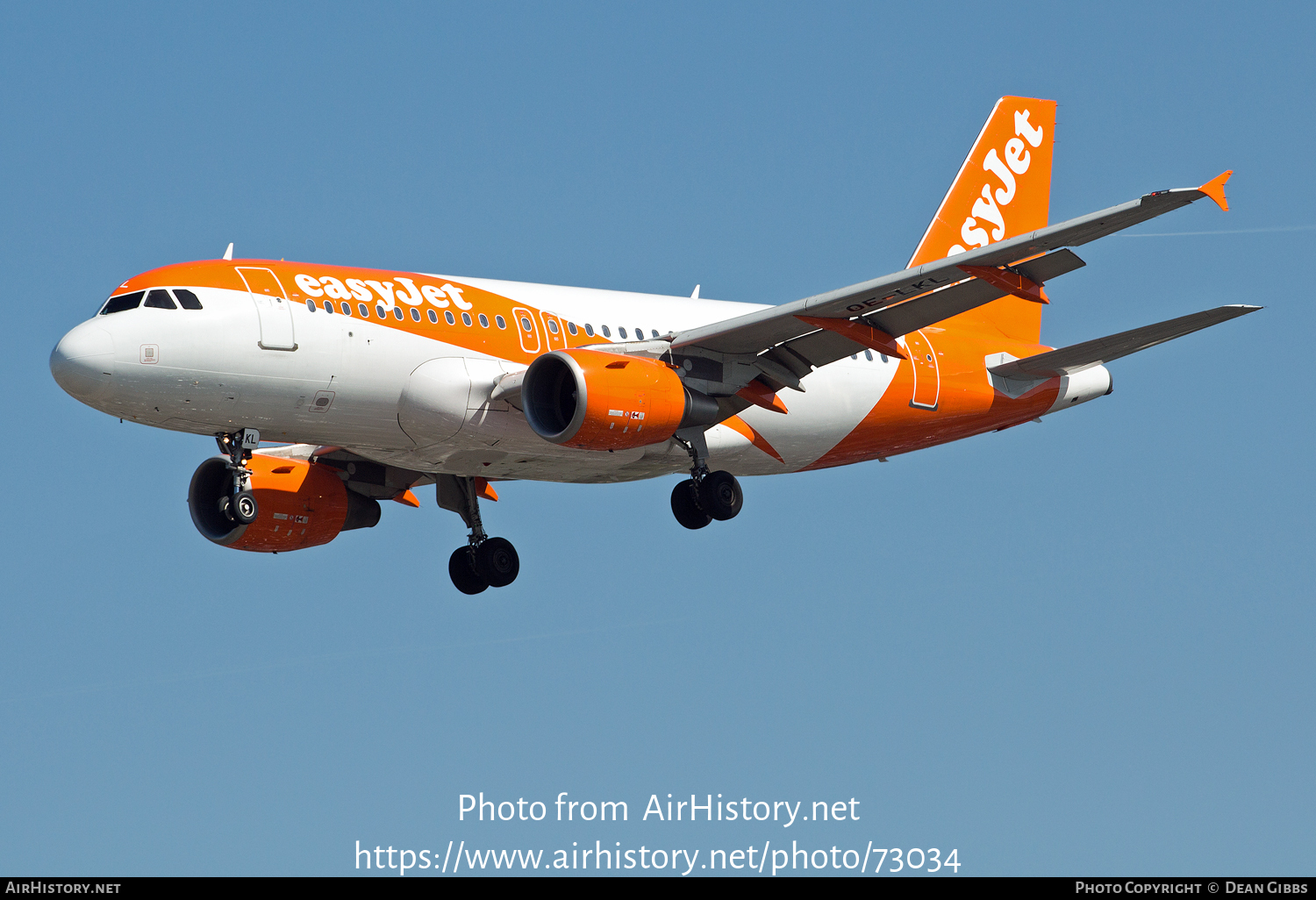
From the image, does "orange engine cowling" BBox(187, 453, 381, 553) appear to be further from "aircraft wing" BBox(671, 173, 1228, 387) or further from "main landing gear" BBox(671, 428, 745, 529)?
"aircraft wing" BBox(671, 173, 1228, 387)

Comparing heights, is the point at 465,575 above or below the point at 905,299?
below

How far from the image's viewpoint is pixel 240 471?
109ft

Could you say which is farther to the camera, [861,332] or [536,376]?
[861,332]

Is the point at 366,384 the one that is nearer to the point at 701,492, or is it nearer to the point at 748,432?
the point at 701,492

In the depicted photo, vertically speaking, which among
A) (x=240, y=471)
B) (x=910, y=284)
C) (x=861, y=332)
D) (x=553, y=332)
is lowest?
(x=240, y=471)

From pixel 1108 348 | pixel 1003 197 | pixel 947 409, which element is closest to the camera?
pixel 1108 348

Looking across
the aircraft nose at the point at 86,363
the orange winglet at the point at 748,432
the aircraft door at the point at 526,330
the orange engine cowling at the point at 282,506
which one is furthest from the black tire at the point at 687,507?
the aircraft nose at the point at 86,363

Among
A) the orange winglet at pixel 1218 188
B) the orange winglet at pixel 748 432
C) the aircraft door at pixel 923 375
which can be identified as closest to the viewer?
the orange winglet at pixel 1218 188

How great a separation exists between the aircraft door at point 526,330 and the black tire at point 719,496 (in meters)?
4.43

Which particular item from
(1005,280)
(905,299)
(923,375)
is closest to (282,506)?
(905,299)

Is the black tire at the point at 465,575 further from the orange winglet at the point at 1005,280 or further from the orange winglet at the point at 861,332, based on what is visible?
the orange winglet at the point at 1005,280

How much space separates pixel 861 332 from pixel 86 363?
1404 cm

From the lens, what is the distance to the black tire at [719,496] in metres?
36.3
